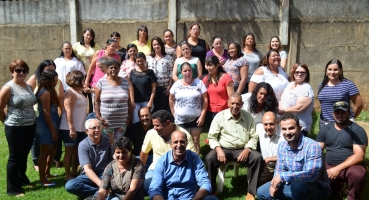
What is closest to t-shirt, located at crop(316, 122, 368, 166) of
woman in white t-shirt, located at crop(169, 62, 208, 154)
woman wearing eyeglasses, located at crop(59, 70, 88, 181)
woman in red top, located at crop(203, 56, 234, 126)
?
woman in red top, located at crop(203, 56, 234, 126)

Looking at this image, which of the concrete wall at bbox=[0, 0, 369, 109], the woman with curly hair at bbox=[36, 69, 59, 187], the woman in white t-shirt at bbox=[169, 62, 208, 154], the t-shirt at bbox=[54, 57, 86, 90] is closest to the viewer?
the woman with curly hair at bbox=[36, 69, 59, 187]

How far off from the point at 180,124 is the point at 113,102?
1.10m

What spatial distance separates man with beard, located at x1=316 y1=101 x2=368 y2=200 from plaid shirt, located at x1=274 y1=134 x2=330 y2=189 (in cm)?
47

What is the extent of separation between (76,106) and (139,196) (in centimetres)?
196

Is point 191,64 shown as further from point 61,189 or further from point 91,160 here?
point 61,189

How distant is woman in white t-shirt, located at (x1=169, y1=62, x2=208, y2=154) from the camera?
6773 mm

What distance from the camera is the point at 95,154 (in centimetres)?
590

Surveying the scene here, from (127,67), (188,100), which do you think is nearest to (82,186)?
(188,100)

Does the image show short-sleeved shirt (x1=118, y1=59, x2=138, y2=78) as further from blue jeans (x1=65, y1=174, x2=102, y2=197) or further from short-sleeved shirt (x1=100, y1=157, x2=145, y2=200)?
short-sleeved shirt (x1=100, y1=157, x2=145, y2=200)

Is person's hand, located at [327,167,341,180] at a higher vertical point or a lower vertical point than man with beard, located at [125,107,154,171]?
lower

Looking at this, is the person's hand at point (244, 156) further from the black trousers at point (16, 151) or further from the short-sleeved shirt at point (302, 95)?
the black trousers at point (16, 151)

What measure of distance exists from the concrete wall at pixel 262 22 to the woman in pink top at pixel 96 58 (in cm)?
163

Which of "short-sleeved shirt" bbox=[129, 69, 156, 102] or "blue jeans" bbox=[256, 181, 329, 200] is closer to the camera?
"blue jeans" bbox=[256, 181, 329, 200]

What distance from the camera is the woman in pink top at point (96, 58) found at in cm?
775
